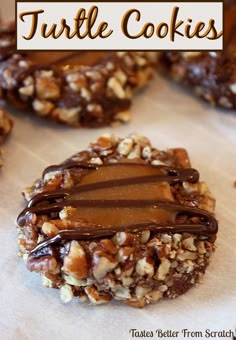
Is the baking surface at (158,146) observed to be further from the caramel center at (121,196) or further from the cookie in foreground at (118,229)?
the caramel center at (121,196)

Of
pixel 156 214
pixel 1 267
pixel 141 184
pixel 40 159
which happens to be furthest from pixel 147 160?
pixel 1 267

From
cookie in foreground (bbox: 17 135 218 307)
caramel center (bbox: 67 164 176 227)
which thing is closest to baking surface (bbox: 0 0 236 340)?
cookie in foreground (bbox: 17 135 218 307)

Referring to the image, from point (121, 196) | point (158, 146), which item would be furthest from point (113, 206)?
point (158, 146)

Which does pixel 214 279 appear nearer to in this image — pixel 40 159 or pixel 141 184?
pixel 141 184

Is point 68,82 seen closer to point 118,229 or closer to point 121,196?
point 121,196

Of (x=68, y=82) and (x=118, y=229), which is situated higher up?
(x=68, y=82)

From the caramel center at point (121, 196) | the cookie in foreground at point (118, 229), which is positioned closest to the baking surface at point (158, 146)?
the cookie in foreground at point (118, 229)

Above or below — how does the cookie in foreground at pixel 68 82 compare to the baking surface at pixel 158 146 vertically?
above
